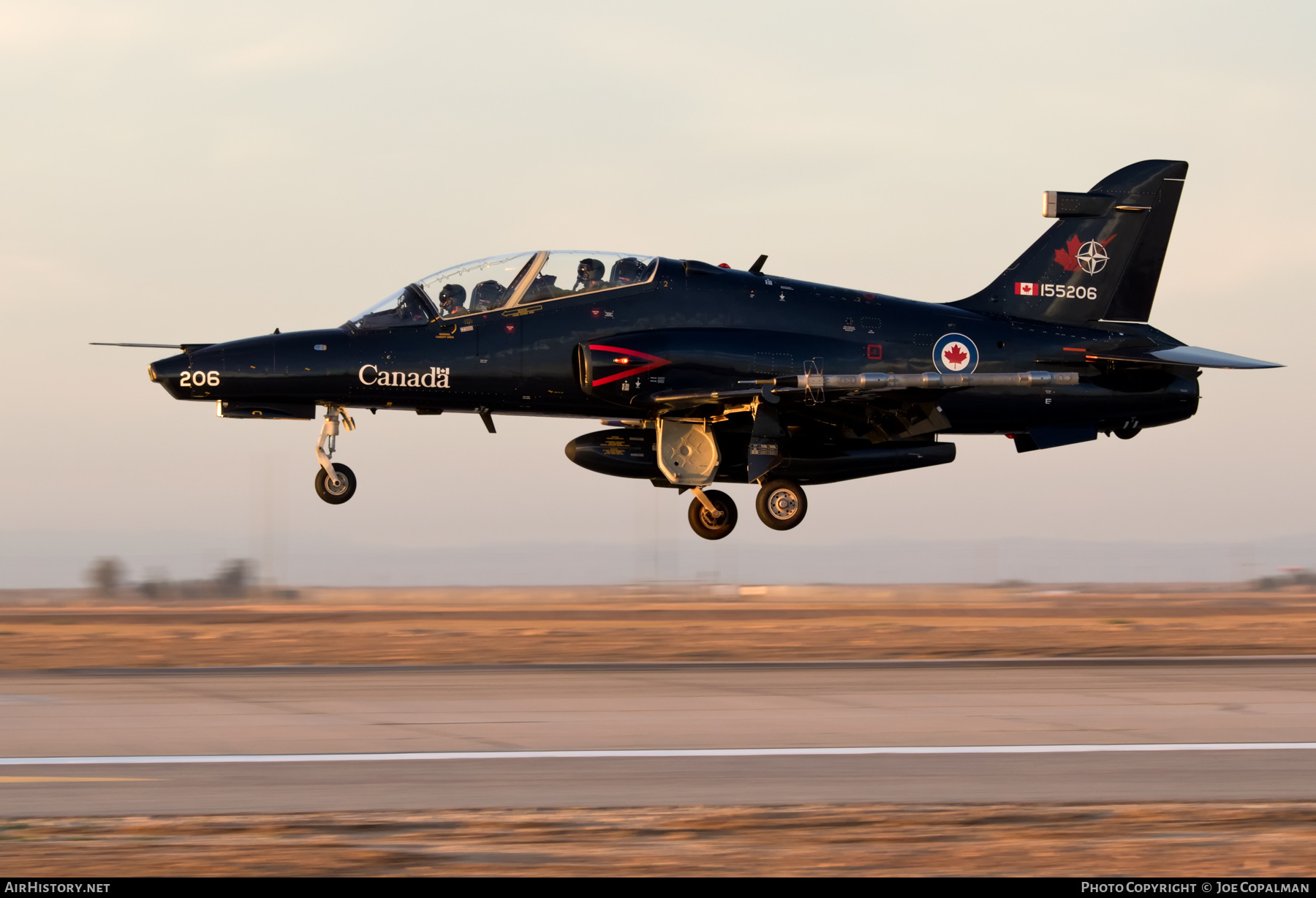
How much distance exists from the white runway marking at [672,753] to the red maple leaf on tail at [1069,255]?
11.7 metres

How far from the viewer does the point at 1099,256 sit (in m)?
22.3

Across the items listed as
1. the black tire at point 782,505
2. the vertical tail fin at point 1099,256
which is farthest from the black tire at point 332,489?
the vertical tail fin at point 1099,256

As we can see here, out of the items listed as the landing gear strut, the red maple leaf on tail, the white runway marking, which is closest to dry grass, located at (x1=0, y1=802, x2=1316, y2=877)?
the white runway marking

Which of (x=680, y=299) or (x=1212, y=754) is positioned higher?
(x=680, y=299)

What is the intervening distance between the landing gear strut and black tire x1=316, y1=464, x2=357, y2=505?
16.8ft

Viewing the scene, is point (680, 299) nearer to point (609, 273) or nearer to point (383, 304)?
point (609, 273)

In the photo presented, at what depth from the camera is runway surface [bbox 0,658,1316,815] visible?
32.4 feet

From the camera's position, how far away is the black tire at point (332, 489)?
769 inches

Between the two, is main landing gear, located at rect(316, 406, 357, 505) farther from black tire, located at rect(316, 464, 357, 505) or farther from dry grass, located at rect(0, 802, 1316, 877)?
dry grass, located at rect(0, 802, 1316, 877)

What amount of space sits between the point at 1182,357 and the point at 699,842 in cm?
1492

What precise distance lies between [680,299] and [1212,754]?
10552 mm
